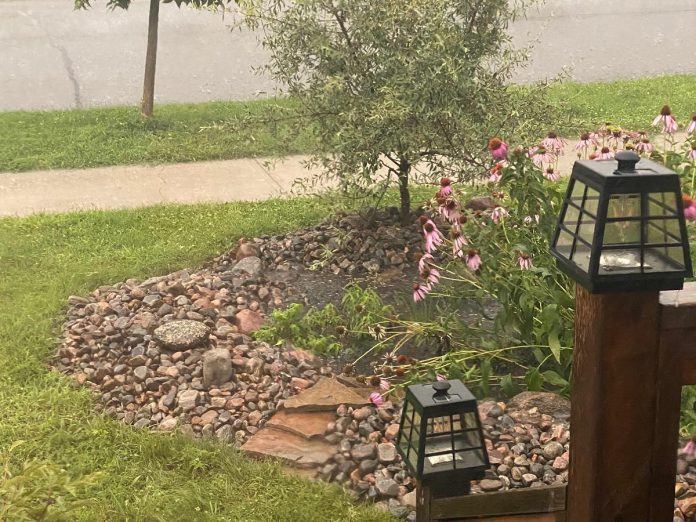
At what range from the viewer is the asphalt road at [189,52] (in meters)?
13.1

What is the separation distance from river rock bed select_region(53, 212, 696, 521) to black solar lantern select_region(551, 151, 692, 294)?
1.57 meters

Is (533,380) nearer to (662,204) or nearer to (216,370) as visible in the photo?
(216,370)

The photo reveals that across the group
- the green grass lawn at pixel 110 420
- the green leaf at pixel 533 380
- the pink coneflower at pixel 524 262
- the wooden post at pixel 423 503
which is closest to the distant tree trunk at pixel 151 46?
the green grass lawn at pixel 110 420

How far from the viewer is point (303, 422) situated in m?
3.84

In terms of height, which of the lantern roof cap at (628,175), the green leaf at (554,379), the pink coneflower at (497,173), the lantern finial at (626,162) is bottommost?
the green leaf at (554,379)

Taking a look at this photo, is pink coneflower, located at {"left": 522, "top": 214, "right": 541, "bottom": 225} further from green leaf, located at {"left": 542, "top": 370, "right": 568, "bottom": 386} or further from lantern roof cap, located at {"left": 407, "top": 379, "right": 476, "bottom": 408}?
lantern roof cap, located at {"left": 407, "top": 379, "right": 476, "bottom": 408}

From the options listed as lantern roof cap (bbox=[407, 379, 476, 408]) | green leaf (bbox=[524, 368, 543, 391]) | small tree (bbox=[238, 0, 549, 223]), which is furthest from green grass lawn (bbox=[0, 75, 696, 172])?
lantern roof cap (bbox=[407, 379, 476, 408])

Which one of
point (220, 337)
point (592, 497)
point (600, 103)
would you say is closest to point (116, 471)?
point (220, 337)

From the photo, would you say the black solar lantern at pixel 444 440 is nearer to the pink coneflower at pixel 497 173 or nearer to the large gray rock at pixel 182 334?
the pink coneflower at pixel 497 173

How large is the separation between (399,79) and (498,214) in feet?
5.07

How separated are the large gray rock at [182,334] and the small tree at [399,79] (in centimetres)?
140

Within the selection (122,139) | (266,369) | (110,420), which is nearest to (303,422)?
(266,369)

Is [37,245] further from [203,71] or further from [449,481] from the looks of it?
[203,71]

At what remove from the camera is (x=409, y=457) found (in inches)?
98.7
